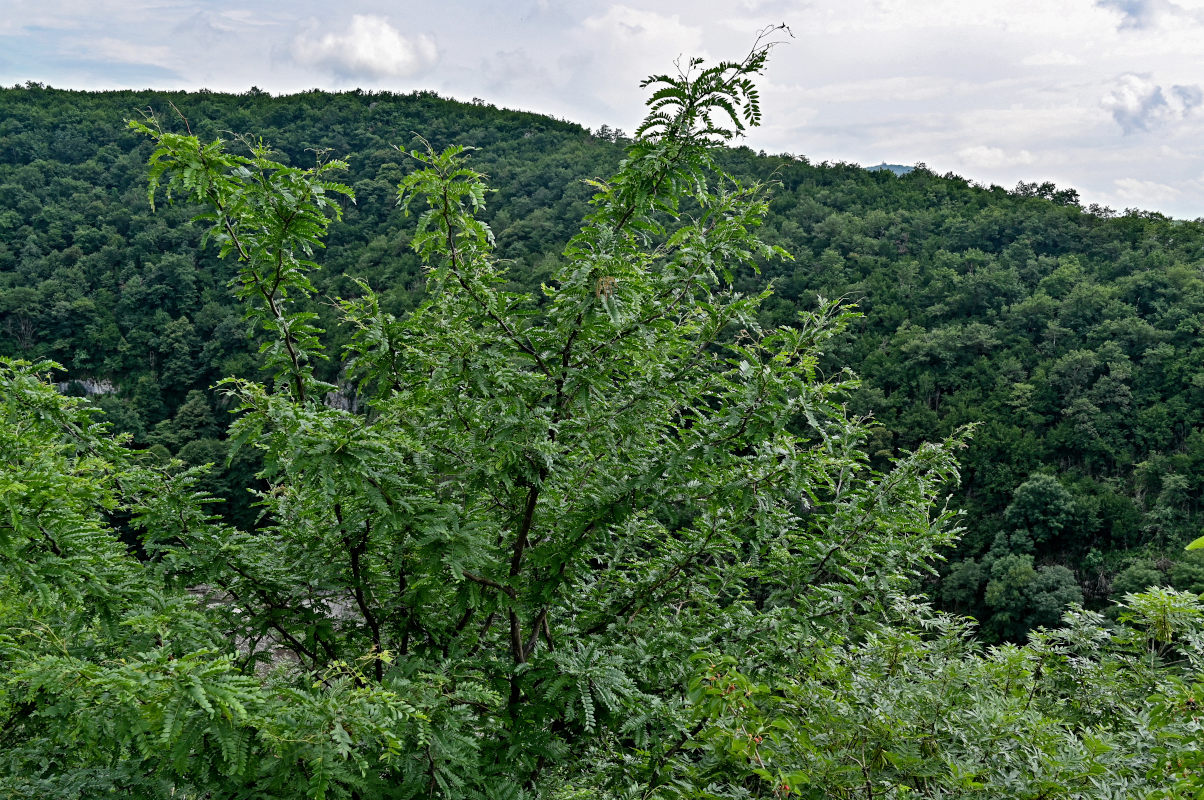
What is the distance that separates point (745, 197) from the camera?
4.52 m

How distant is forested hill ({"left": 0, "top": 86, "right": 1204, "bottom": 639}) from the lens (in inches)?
1539

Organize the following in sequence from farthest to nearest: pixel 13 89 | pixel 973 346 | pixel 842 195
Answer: pixel 13 89
pixel 842 195
pixel 973 346

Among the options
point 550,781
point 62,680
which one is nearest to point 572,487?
point 550,781

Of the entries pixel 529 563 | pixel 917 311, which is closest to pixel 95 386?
pixel 529 563

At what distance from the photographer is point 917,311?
190ft

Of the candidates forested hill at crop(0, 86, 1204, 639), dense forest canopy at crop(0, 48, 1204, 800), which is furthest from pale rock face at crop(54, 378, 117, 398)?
dense forest canopy at crop(0, 48, 1204, 800)

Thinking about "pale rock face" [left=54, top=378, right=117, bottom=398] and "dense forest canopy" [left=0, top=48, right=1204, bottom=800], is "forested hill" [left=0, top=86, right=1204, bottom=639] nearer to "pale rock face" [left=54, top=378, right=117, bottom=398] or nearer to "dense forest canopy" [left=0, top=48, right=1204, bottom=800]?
"pale rock face" [left=54, top=378, right=117, bottom=398]

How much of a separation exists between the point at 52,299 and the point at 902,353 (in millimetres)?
74986

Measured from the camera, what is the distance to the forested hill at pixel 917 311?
1539 inches

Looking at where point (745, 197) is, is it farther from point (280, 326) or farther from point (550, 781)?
point (550, 781)

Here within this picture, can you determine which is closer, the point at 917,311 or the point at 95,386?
the point at 917,311

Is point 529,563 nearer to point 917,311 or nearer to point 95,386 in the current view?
point 917,311

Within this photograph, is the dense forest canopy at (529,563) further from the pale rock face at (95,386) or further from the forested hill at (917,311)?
the pale rock face at (95,386)

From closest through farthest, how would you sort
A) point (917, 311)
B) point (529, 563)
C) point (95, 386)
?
1. point (529, 563)
2. point (917, 311)
3. point (95, 386)
